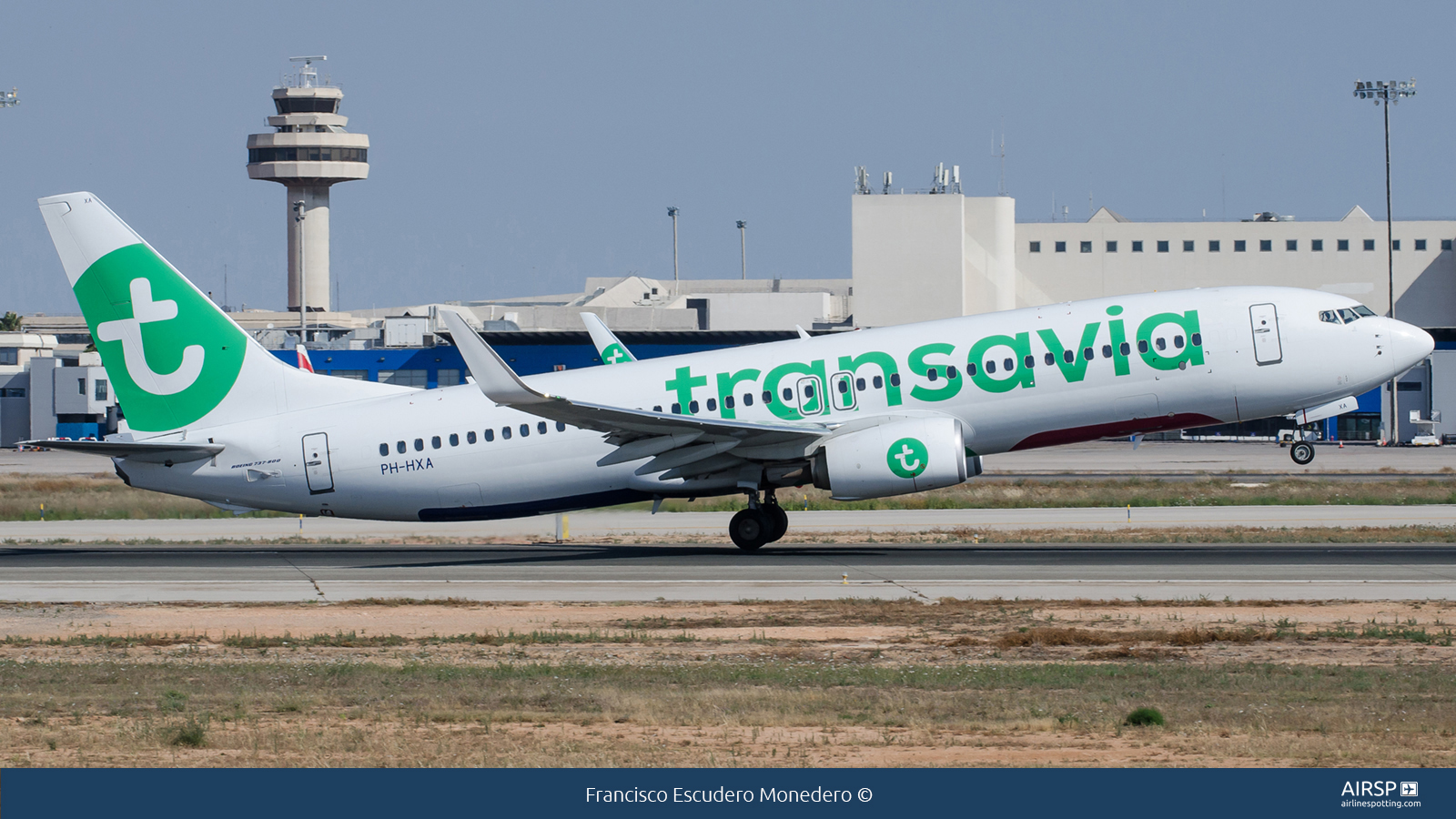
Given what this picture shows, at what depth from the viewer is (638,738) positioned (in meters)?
15.0

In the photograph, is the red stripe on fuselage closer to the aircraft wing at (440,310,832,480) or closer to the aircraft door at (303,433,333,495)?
the aircraft wing at (440,310,832,480)

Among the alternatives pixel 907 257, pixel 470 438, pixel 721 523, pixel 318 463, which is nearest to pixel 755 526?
pixel 470 438

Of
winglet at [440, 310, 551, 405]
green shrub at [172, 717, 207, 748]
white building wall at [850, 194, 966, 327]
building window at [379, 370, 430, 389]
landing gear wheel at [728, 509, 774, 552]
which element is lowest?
green shrub at [172, 717, 207, 748]

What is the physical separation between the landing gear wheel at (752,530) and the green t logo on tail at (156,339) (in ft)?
40.0

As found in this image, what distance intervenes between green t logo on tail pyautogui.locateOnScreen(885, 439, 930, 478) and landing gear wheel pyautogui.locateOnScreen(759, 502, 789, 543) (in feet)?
14.5

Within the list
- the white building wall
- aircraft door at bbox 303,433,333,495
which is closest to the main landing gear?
aircraft door at bbox 303,433,333,495

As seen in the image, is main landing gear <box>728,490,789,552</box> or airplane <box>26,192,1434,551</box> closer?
airplane <box>26,192,1434,551</box>

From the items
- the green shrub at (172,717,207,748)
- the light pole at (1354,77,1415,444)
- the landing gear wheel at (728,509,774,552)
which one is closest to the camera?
the green shrub at (172,717,207,748)

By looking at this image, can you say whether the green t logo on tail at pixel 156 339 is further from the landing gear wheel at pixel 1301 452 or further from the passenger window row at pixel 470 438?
the landing gear wheel at pixel 1301 452

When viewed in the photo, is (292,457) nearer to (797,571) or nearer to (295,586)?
(295,586)

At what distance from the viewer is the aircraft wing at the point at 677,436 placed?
1223 inches

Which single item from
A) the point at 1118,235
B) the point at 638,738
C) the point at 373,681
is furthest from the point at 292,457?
the point at 1118,235

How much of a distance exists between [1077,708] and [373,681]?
8562 millimetres

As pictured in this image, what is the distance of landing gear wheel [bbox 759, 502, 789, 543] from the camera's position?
35125 mm
